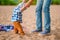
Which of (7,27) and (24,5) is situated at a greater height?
(24,5)

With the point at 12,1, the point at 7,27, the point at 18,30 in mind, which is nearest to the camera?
the point at 18,30

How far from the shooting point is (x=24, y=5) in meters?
2.51

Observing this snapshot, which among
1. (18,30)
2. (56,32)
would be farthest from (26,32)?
(56,32)

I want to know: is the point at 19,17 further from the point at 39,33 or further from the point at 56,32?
the point at 56,32

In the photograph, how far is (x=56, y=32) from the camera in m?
2.70

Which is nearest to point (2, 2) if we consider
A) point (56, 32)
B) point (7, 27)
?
point (7, 27)

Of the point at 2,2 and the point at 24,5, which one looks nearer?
the point at 24,5

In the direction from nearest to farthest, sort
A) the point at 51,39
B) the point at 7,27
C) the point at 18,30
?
the point at 51,39 → the point at 18,30 → the point at 7,27

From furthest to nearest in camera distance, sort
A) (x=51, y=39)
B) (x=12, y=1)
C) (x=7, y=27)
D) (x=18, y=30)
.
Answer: (x=12, y=1)
(x=7, y=27)
(x=18, y=30)
(x=51, y=39)

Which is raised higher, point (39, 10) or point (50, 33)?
point (39, 10)

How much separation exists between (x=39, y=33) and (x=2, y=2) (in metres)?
3.32

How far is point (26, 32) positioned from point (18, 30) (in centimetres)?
16

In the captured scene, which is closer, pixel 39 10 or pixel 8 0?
pixel 39 10

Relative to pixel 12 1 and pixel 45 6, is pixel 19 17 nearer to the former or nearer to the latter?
pixel 45 6
